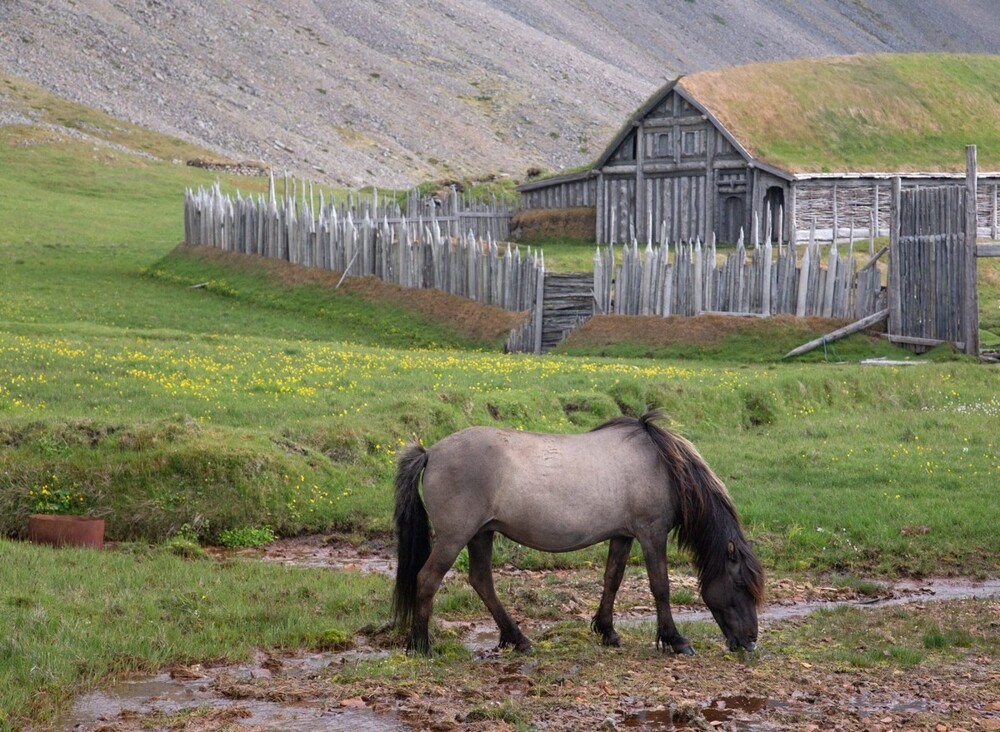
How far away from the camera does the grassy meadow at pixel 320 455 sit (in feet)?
33.6

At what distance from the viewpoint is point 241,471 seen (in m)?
14.4

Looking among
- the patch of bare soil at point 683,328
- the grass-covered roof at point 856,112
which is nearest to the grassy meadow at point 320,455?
the patch of bare soil at point 683,328

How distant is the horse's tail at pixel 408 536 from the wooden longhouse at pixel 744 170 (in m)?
28.8

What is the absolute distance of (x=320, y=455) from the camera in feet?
50.0

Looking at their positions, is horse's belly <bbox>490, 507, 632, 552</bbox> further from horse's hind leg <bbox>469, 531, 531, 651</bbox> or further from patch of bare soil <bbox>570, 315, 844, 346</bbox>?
patch of bare soil <bbox>570, 315, 844, 346</bbox>

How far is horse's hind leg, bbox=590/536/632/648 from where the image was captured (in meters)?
10.0

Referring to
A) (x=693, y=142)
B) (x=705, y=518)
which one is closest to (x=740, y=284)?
(x=693, y=142)

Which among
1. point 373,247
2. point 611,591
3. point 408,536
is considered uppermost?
point 373,247

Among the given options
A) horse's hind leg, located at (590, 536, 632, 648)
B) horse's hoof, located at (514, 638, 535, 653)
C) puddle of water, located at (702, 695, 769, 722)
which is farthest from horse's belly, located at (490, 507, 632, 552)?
puddle of water, located at (702, 695, 769, 722)

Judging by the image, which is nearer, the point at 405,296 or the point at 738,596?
the point at 738,596

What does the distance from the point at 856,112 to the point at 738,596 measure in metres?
35.8

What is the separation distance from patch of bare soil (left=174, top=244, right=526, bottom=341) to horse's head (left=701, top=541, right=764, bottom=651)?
61.7ft

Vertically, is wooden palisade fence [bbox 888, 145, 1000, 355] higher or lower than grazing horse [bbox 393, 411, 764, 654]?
higher

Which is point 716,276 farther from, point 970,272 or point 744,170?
point 744,170
